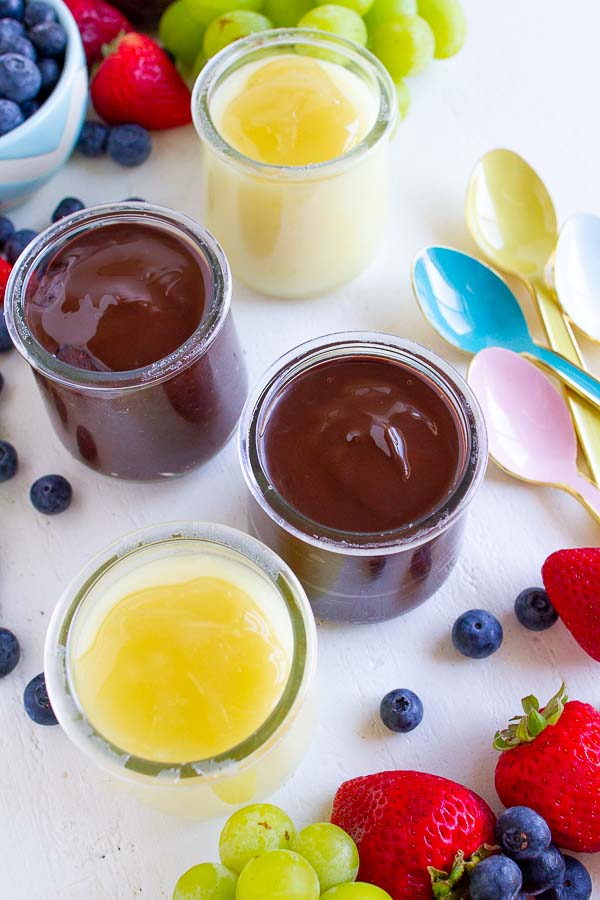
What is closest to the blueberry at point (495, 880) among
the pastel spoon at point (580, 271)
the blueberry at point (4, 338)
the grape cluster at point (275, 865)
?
the grape cluster at point (275, 865)

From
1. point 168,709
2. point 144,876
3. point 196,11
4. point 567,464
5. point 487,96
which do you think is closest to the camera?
point 168,709

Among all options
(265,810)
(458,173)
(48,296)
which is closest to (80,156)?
(48,296)

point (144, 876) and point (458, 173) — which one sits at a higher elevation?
point (458, 173)

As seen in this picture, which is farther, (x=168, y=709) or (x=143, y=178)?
(x=143, y=178)

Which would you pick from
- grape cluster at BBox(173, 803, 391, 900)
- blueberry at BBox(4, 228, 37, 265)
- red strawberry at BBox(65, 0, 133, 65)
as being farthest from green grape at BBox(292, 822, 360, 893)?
red strawberry at BBox(65, 0, 133, 65)

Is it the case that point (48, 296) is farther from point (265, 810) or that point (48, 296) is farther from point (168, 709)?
point (265, 810)

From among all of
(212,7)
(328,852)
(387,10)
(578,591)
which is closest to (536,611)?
(578,591)

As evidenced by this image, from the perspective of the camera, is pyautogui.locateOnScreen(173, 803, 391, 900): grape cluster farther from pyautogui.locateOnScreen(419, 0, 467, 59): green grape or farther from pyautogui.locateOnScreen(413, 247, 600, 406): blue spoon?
pyautogui.locateOnScreen(419, 0, 467, 59): green grape
